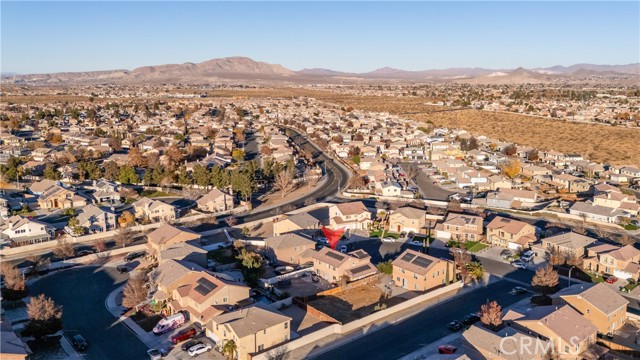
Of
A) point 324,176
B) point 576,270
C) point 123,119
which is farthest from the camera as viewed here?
point 123,119

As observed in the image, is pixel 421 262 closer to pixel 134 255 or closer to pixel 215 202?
pixel 134 255

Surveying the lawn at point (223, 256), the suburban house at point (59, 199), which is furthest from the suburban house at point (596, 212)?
the suburban house at point (59, 199)

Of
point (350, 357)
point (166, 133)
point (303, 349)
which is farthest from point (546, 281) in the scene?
point (166, 133)

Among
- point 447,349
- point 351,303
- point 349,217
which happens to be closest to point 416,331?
point 447,349

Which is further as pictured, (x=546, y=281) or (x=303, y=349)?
(x=546, y=281)

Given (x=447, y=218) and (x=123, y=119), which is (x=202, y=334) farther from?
(x=123, y=119)

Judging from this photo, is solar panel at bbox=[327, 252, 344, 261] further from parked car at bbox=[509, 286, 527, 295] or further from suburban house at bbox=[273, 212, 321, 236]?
parked car at bbox=[509, 286, 527, 295]
